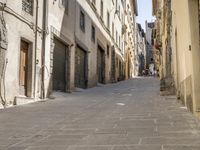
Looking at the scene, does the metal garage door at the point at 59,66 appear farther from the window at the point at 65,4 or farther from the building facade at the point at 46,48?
the window at the point at 65,4

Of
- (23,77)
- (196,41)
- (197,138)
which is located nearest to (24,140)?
(197,138)

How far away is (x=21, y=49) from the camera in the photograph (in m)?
11.9

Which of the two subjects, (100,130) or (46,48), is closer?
(100,130)

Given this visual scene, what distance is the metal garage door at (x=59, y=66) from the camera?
49.8ft

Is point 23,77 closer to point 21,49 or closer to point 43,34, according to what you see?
point 21,49

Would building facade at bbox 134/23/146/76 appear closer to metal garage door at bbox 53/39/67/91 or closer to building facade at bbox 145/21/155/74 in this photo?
building facade at bbox 145/21/155/74

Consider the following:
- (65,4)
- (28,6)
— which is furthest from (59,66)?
(28,6)

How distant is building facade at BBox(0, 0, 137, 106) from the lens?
417 inches

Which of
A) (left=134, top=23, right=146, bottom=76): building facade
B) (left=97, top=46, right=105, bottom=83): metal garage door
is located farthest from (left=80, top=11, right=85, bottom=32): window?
(left=134, top=23, right=146, bottom=76): building facade

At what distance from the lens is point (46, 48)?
1352 centimetres

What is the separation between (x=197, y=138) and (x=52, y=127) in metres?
2.69

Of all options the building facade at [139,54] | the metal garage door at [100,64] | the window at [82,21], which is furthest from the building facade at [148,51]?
the window at [82,21]

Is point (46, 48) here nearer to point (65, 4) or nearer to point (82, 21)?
point (65, 4)

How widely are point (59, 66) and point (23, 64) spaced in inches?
151
